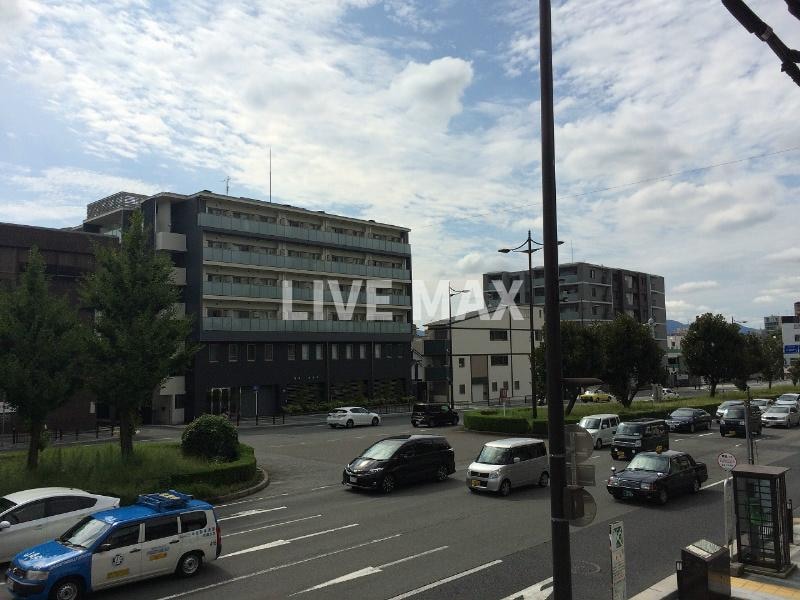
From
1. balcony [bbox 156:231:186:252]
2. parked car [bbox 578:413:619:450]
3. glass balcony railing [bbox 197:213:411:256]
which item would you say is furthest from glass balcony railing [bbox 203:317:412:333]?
parked car [bbox 578:413:619:450]

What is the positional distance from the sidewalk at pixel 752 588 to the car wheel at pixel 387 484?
10.3 meters

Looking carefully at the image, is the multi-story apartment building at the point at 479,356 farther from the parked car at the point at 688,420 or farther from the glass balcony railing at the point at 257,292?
the parked car at the point at 688,420

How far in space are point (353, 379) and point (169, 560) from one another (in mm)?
49560

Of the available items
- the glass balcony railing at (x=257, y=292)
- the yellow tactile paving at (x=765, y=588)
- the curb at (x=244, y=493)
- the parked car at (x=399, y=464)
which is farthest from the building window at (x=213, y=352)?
the yellow tactile paving at (x=765, y=588)

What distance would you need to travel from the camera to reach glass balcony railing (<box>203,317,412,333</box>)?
168 ft

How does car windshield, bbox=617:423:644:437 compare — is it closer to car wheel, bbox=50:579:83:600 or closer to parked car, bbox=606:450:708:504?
parked car, bbox=606:450:708:504

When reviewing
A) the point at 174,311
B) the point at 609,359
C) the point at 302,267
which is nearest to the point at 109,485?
the point at 174,311

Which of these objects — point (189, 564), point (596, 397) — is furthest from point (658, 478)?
point (596, 397)

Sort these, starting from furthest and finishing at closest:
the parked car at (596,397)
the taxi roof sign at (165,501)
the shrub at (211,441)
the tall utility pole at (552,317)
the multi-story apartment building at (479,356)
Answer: the multi-story apartment building at (479,356) → the parked car at (596,397) → the shrub at (211,441) → the taxi roof sign at (165,501) → the tall utility pole at (552,317)

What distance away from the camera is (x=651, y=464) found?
752 inches

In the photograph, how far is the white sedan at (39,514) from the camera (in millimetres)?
12812

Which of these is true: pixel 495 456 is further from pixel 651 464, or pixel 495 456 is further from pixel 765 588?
pixel 765 588

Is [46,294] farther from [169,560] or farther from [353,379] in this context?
[353,379]

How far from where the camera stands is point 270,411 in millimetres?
54969
